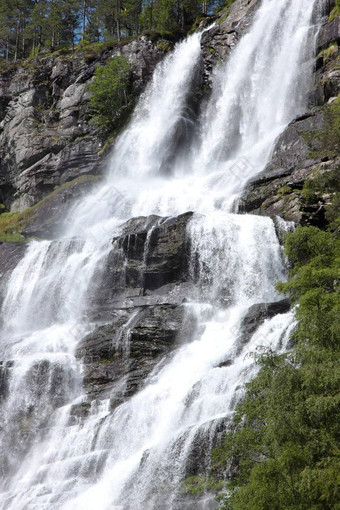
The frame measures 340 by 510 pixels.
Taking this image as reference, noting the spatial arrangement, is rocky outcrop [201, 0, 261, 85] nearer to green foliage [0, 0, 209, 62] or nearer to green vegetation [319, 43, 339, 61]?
green foliage [0, 0, 209, 62]

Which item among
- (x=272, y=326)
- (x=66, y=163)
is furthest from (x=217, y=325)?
(x=66, y=163)

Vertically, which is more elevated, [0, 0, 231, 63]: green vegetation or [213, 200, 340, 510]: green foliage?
[0, 0, 231, 63]: green vegetation

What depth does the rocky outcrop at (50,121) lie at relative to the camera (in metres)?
42.0

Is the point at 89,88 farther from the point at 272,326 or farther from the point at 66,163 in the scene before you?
the point at 272,326

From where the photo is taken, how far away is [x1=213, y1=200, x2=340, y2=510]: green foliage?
7.39 metres

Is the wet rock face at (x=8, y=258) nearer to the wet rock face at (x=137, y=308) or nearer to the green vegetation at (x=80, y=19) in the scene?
the wet rock face at (x=137, y=308)

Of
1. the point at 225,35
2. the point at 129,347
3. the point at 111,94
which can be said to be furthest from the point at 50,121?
the point at 129,347

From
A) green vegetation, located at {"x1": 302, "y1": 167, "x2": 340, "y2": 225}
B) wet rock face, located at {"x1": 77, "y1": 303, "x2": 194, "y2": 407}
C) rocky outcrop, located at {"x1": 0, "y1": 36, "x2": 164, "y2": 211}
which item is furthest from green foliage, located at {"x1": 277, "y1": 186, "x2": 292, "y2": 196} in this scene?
rocky outcrop, located at {"x1": 0, "y1": 36, "x2": 164, "y2": 211}

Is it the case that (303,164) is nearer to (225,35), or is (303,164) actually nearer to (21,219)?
(225,35)

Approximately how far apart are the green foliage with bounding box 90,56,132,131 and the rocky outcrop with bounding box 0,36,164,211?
122 cm

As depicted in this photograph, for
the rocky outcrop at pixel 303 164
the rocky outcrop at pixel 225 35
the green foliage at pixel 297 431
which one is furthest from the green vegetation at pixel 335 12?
the green foliage at pixel 297 431

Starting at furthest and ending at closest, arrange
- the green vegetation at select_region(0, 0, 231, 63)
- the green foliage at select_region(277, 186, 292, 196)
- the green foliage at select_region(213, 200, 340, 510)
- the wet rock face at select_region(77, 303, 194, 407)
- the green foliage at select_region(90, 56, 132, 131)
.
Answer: the green vegetation at select_region(0, 0, 231, 63) < the green foliage at select_region(90, 56, 132, 131) < the green foliage at select_region(277, 186, 292, 196) < the wet rock face at select_region(77, 303, 194, 407) < the green foliage at select_region(213, 200, 340, 510)

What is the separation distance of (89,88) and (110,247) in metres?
23.7

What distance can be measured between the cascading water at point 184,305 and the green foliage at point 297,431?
11.1ft
